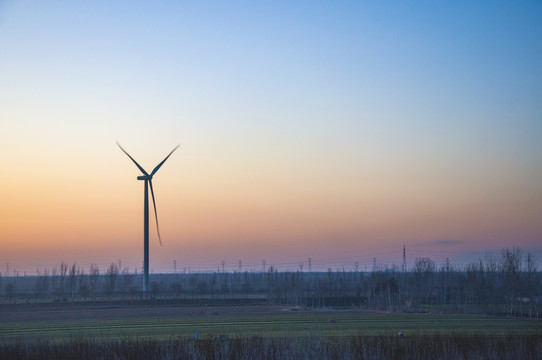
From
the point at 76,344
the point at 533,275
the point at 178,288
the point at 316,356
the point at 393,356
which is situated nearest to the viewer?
the point at 316,356

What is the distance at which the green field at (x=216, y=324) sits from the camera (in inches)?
1626

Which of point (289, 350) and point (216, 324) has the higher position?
point (289, 350)

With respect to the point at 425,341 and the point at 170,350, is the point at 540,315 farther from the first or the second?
the point at 170,350

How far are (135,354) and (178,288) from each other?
8416 cm

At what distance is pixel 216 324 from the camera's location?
51.5 m

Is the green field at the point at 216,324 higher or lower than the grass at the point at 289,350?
lower

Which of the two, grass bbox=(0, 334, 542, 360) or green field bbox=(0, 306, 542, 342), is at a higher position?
grass bbox=(0, 334, 542, 360)

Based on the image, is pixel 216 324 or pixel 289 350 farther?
pixel 216 324

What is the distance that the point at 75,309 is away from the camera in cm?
7338

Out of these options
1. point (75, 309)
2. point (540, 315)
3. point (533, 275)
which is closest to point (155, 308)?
point (75, 309)

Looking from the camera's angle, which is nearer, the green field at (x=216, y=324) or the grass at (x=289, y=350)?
the grass at (x=289, y=350)

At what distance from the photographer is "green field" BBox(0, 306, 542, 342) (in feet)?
136

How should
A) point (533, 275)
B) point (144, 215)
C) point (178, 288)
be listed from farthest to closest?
point (178, 288)
point (533, 275)
point (144, 215)

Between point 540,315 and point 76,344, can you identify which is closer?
point 76,344
